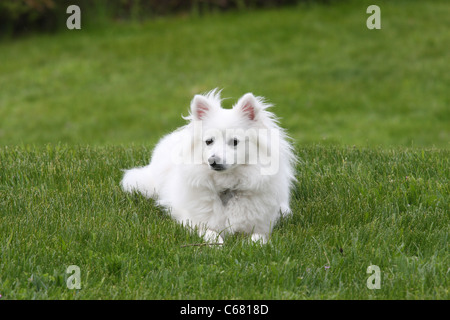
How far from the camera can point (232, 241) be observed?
Answer: 196 inches

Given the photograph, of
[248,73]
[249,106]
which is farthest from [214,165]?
[248,73]

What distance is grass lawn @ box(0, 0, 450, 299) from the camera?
14.2 feet

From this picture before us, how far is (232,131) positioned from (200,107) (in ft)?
1.23

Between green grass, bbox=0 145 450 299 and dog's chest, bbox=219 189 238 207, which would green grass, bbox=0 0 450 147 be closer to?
green grass, bbox=0 145 450 299

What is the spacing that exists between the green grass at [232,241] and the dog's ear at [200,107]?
37.4 inches

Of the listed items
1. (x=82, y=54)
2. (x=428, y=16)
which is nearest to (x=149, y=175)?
(x=82, y=54)

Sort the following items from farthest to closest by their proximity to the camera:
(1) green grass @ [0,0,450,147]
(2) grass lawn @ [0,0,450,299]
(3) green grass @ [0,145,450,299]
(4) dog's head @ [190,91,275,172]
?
1. (1) green grass @ [0,0,450,147]
2. (4) dog's head @ [190,91,275,172]
3. (2) grass lawn @ [0,0,450,299]
4. (3) green grass @ [0,145,450,299]

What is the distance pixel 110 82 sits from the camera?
588 inches

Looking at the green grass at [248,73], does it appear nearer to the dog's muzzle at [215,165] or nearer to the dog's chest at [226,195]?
the dog's chest at [226,195]

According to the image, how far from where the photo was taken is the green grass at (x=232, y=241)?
4.19 meters

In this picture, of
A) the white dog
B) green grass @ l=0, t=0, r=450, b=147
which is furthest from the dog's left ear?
green grass @ l=0, t=0, r=450, b=147

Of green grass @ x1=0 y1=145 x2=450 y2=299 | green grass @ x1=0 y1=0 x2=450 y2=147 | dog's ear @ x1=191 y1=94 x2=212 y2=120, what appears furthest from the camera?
green grass @ x1=0 y1=0 x2=450 y2=147
